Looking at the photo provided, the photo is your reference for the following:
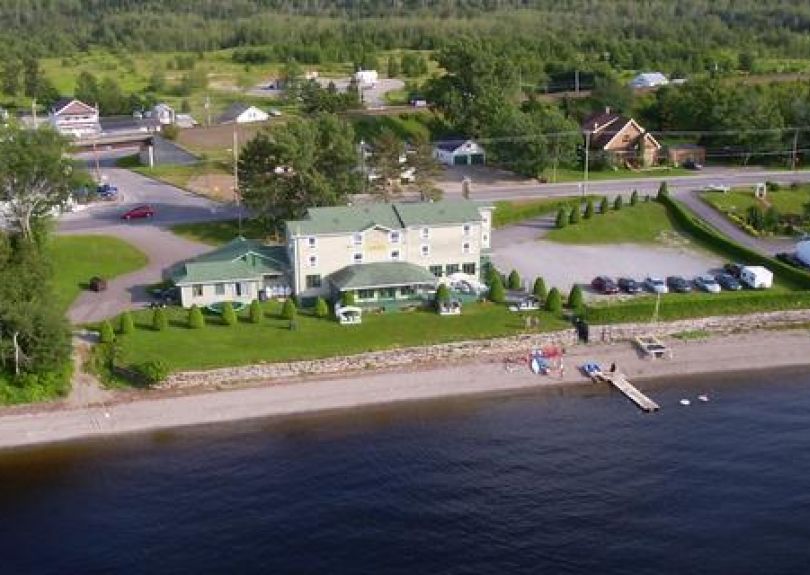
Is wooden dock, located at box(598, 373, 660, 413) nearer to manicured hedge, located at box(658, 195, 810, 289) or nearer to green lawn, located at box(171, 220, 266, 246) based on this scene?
manicured hedge, located at box(658, 195, 810, 289)

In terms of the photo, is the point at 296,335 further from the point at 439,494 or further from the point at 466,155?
the point at 466,155

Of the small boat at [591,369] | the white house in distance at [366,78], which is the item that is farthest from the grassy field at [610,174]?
the white house in distance at [366,78]

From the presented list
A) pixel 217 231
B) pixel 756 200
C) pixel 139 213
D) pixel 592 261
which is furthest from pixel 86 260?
pixel 756 200

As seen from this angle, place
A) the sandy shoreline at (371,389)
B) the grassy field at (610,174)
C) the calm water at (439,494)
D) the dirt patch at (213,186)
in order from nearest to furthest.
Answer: the calm water at (439,494) → the sandy shoreline at (371,389) → the dirt patch at (213,186) → the grassy field at (610,174)

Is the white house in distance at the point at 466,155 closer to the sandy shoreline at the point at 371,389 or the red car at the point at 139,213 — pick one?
the red car at the point at 139,213

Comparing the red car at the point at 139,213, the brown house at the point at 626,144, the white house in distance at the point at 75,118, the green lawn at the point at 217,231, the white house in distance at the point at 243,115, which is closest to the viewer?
the green lawn at the point at 217,231

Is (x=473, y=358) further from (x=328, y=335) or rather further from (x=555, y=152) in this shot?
(x=555, y=152)
